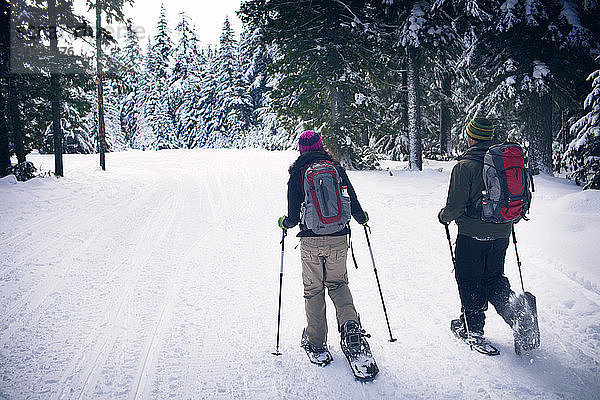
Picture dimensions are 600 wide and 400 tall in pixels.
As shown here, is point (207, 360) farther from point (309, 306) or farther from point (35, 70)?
point (35, 70)

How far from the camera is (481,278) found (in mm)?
3932

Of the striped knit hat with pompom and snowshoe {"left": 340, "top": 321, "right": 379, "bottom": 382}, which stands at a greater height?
Answer: the striped knit hat with pompom

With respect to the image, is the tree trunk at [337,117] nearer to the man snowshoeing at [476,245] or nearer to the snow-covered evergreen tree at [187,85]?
the man snowshoeing at [476,245]

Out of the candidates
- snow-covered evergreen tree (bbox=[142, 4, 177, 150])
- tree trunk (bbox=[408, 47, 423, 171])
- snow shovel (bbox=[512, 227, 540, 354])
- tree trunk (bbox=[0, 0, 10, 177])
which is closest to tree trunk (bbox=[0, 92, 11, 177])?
tree trunk (bbox=[0, 0, 10, 177])

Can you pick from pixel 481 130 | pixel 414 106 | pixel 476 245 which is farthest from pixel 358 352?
pixel 414 106

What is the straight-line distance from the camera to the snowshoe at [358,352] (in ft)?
11.5

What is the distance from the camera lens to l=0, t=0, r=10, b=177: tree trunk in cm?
1360

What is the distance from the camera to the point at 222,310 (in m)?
5.00

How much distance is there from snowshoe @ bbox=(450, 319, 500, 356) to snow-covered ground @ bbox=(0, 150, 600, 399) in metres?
0.08

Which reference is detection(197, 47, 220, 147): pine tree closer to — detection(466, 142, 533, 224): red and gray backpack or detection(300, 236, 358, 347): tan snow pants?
detection(300, 236, 358, 347): tan snow pants

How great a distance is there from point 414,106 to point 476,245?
1406 centimetres

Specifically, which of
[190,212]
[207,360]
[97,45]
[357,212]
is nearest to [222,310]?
[207,360]

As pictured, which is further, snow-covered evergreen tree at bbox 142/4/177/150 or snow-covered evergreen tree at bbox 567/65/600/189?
snow-covered evergreen tree at bbox 142/4/177/150

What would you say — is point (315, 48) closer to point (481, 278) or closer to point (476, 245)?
point (476, 245)
